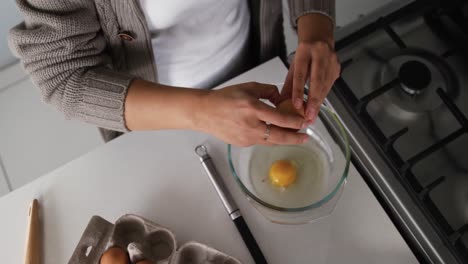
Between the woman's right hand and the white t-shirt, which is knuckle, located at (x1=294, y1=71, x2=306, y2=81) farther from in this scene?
the white t-shirt

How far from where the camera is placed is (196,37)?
0.76 meters

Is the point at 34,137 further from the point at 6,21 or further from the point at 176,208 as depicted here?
the point at 176,208

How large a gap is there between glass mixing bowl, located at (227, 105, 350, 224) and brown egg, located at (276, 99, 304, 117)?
0.32ft

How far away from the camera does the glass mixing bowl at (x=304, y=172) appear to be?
1.96ft

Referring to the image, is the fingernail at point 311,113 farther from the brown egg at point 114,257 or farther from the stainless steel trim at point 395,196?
the brown egg at point 114,257

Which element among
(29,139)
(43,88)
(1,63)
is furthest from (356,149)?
(1,63)

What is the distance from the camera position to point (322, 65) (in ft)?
1.88

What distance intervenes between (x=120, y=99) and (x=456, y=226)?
0.54m

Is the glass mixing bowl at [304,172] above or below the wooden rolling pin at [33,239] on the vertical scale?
below

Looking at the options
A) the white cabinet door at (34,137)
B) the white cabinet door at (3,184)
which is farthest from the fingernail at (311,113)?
the white cabinet door at (3,184)

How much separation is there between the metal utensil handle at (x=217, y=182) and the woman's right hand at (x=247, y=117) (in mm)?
80

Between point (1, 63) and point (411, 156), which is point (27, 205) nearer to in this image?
point (411, 156)

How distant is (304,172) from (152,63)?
0.33 metres

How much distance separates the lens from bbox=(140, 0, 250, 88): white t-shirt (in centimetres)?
70
